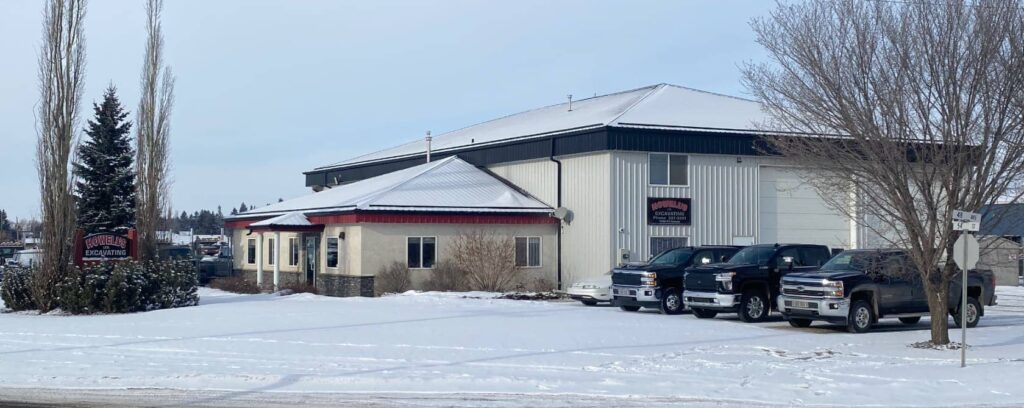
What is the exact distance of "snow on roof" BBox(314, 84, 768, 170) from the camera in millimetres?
35844

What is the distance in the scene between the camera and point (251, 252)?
42.7 meters

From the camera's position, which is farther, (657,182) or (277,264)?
(277,264)

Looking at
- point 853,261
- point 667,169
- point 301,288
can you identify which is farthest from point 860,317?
point 301,288

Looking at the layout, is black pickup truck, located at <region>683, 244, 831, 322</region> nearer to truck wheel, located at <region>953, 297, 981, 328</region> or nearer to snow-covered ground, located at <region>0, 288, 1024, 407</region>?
snow-covered ground, located at <region>0, 288, 1024, 407</region>

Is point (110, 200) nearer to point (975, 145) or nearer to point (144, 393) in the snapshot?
point (144, 393)

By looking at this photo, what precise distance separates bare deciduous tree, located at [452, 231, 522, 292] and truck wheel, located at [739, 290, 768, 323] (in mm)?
12045

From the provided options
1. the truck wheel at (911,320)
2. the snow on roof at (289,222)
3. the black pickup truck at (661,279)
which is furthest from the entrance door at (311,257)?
the truck wheel at (911,320)

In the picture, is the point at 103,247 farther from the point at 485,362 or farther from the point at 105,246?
the point at 485,362

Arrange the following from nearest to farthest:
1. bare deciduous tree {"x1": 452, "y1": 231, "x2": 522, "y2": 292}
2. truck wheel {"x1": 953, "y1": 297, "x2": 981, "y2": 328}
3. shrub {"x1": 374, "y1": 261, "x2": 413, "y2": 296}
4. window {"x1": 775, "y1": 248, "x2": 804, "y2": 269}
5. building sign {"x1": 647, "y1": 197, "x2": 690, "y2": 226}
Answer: truck wheel {"x1": 953, "y1": 297, "x2": 981, "y2": 328} < window {"x1": 775, "y1": 248, "x2": 804, "y2": 269} < shrub {"x1": 374, "y1": 261, "x2": 413, "y2": 296} < bare deciduous tree {"x1": 452, "y1": 231, "x2": 522, "y2": 292} < building sign {"x1": 647, "y1": 197, "x2": 690, "y2": 226}

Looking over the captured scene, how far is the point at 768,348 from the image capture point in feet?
59.5

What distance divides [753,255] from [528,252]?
1285 cm

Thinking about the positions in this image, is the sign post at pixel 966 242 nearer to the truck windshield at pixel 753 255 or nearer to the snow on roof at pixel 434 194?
the truck windshield at pixel 753 255

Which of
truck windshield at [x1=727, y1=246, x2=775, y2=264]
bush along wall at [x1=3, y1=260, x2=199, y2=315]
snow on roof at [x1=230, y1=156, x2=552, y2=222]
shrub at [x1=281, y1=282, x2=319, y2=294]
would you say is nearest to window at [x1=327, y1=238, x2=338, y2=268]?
shrub at [x1=281, y1=282, x2=319, y2=294]

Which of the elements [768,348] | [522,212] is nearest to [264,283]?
[522,212]
